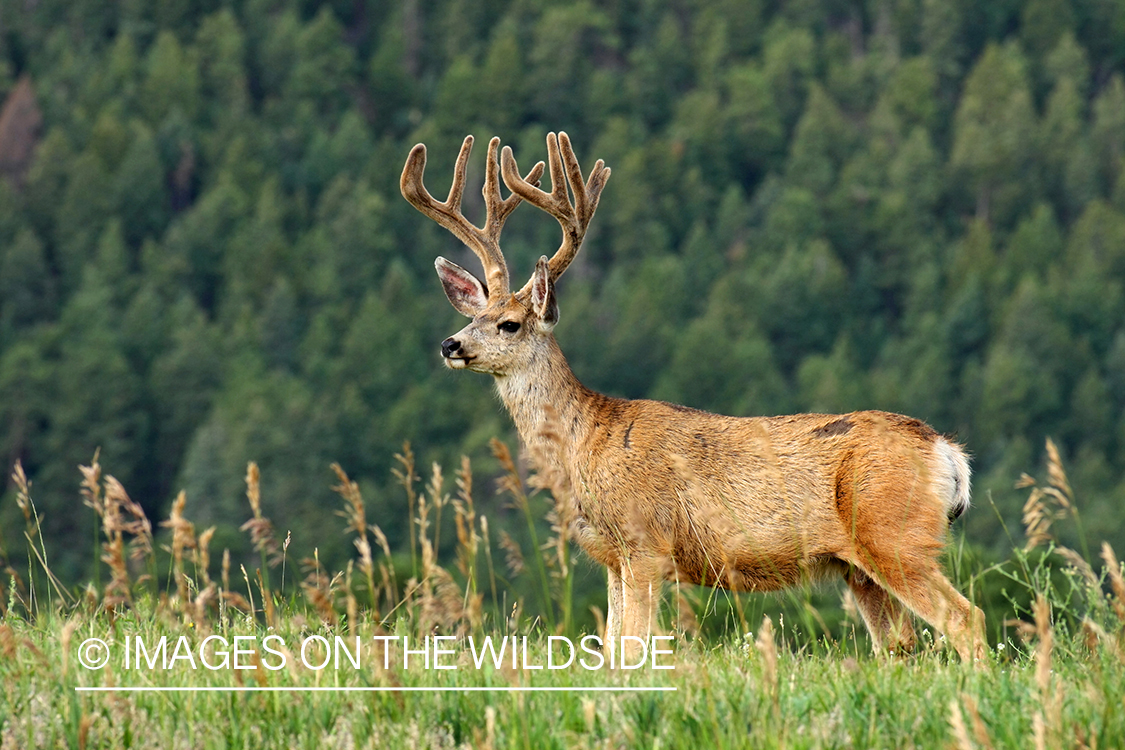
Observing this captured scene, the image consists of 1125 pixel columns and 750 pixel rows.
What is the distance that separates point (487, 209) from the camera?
9094mm

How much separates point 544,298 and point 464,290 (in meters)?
0.79

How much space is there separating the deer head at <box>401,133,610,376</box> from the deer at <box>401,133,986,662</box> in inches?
0.5

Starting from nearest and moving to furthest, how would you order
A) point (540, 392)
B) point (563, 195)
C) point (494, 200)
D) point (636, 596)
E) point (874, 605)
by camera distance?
point (636, 596) < point (874, 605) < point (540, 392) < point (563, 195) < point (494, 200)

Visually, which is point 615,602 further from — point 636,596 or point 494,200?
point 494,200

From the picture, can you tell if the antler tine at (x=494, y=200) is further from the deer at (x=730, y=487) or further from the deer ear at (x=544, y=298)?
the deer ear at (x=544, y=298)

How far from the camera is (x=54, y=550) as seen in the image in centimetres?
9800

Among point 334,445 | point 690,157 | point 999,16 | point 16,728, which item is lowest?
point 16,728

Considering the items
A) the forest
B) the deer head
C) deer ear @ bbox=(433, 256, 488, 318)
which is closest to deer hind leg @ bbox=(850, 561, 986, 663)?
the deer head

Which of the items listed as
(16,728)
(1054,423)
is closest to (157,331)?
(1054,423)

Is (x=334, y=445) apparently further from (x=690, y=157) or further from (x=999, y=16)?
(x=999, y=16)

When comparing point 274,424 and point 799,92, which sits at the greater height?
point 799,92

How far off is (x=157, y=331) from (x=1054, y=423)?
221 feet

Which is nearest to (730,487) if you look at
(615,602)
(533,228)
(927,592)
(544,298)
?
(615,602)

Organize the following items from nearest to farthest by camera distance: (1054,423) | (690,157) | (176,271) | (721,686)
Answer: (721,686)
(1054,423)
(176,271)
(690,157)
